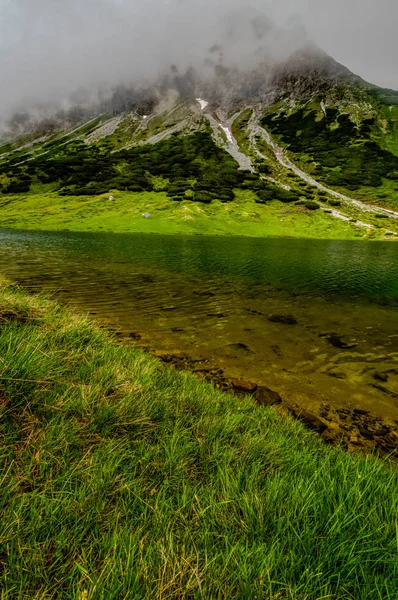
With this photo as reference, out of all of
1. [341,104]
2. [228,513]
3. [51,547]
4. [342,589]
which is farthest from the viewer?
[341,104]

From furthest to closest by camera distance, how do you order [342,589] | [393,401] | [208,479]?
[393,401] → [208,479] → [342,589]

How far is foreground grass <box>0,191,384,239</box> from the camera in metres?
65.5

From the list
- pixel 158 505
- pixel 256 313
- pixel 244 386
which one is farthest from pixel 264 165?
pixel 158 505

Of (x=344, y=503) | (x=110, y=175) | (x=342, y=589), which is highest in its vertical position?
(x=110, y=175)

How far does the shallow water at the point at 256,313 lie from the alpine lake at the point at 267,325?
0.05m

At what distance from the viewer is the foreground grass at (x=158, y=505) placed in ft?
5.55

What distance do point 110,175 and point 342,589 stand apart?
4360 inches

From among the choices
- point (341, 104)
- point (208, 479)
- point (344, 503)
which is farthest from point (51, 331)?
point (341, 104)

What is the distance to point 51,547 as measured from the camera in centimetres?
183

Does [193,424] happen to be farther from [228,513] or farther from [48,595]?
[48,595]

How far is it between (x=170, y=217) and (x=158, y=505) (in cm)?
7053

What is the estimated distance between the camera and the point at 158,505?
2.33 meters

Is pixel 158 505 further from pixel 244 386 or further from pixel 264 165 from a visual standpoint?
pixel 264 165

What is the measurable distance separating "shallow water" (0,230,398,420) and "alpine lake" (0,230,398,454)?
0.17ft
